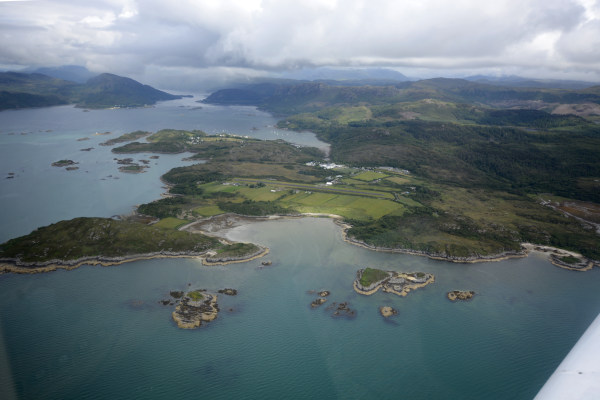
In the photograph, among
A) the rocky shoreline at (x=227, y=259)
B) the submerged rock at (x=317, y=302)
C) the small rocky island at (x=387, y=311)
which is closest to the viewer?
the small rocky island at (x=387, y=311)

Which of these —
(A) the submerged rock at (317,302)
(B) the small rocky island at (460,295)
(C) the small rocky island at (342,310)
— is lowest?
(B) the small rocky island at (460,295)

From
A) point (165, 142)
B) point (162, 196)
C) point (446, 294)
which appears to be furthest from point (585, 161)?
point (165, 142)

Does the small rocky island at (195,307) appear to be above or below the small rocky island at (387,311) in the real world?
above

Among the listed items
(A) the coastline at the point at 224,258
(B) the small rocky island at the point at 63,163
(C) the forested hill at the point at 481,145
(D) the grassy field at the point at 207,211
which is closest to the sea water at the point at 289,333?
(A) the coastline at the point at 224,258

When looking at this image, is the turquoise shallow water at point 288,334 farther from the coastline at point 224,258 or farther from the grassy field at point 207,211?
the grassy field at point 207,211

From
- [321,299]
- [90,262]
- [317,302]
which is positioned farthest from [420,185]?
[90,262]

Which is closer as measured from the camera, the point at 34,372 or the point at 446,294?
the point at 34,372

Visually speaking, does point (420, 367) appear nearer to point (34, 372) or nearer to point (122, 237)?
point (34, 372)
